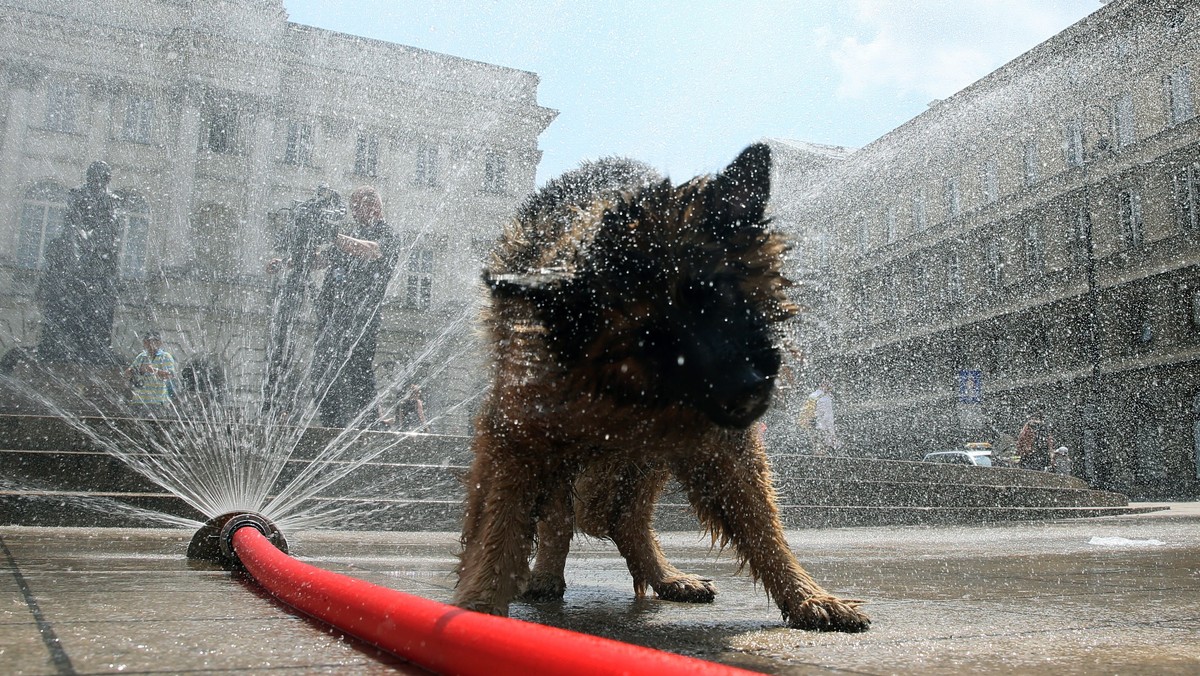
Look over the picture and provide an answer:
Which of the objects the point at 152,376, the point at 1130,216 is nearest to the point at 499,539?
the point at 152,376

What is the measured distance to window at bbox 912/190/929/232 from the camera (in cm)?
2894

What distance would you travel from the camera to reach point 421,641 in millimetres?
1660

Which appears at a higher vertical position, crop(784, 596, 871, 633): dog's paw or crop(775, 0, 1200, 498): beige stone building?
crop(775, 0, 1200, 498): beige stone building

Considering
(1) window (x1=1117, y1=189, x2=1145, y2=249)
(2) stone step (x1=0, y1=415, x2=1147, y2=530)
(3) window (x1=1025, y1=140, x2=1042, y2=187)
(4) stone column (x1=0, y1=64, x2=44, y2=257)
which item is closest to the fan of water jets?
(2) stone step (x1=0, y1=415, x2=1147, y2=530)

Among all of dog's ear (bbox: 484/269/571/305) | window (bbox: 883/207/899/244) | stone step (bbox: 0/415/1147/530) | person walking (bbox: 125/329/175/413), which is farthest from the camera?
window (bbox: 883/207/899/244)

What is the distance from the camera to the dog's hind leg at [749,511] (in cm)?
253

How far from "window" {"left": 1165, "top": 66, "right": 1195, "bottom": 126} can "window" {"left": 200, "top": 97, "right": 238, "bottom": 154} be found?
1065 inches

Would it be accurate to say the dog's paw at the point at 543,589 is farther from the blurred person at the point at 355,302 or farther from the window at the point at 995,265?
the window at the point at 995,265

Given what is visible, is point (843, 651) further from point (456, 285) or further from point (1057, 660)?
point (456, 285)

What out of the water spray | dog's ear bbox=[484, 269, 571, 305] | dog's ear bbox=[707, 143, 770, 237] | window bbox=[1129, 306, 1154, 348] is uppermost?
window bbox=[1129, 306, 1154, 348]

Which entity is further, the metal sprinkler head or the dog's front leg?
the metal sprinkler head

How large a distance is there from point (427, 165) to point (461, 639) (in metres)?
19.6

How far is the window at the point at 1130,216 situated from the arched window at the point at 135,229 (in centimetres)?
2926

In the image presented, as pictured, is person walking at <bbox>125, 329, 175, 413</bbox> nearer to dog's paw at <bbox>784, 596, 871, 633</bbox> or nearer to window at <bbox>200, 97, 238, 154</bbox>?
dog's paw at <bbox>784, 596, 871, 633</bbox>
